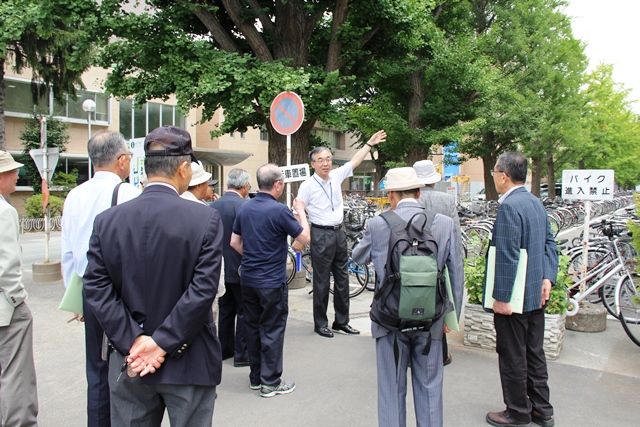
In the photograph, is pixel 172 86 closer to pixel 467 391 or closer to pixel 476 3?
pixel 467 391

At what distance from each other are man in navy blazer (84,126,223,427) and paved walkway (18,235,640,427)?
64.2 inches

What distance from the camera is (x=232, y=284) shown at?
14.9 feet

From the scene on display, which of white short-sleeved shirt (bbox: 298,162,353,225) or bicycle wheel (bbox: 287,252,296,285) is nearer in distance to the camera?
white short-sleeved shirt (bbox: 298,162,353,225)

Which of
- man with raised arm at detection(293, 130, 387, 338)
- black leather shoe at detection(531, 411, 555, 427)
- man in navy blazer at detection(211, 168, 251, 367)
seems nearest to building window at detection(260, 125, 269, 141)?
man with raised arm at detection(293, 130, 387, 338)

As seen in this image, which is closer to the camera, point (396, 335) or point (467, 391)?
point (396, 335)

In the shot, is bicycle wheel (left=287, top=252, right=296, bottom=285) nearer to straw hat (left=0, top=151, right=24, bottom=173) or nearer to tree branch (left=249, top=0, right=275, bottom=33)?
tree branch (left=249, top=0, right=275, bottom=33)

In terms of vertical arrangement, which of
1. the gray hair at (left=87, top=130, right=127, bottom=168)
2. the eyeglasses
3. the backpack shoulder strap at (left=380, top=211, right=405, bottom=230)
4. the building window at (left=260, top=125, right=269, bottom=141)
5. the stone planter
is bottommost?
the stone planter

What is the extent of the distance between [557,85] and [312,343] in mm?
21940

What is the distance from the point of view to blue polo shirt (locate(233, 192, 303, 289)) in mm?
3758

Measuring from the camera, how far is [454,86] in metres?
16.0

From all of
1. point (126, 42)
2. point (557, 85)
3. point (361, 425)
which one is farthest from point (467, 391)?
point (557, 85)

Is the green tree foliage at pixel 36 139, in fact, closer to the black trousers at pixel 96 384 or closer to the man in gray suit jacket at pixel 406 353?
the black trousers at pixel 96 384

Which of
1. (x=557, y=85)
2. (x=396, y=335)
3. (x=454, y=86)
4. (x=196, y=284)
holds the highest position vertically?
(x=557, y=85)

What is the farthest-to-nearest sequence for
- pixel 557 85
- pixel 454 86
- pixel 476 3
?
pixel 557 85 → pixel 476 3 → pixel 454 86
